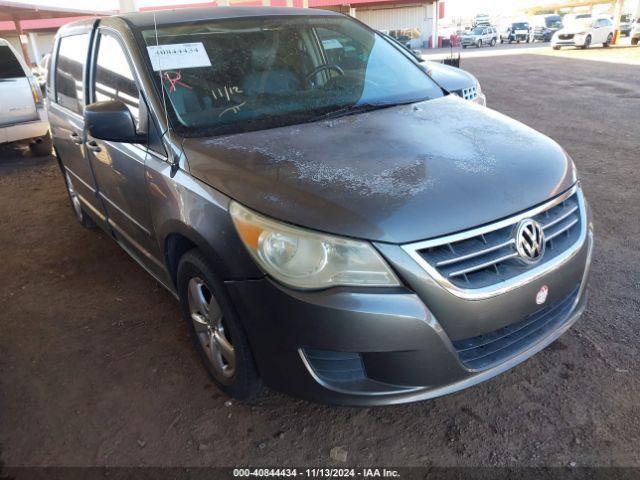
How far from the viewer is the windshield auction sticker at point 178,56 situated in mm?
2596

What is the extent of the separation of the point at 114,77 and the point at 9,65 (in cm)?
596

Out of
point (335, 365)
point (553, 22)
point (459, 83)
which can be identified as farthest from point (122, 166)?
point (553, 22)

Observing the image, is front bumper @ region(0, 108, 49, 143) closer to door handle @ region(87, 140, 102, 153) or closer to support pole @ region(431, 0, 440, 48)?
door handle @ region(87, 140, 102, 153)

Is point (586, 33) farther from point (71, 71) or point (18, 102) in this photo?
point (71, 71)

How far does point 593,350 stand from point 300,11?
263cm

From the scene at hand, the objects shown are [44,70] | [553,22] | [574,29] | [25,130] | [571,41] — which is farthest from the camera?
[553,22]

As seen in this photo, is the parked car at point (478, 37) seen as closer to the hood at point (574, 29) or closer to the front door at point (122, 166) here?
the hood at point (574, 29)

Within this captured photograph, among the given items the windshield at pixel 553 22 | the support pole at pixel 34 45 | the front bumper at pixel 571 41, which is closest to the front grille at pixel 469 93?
the front bumper at pixel 571 41

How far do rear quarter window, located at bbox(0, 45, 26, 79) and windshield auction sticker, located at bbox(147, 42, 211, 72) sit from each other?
624cm

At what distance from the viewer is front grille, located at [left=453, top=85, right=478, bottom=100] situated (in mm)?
5113

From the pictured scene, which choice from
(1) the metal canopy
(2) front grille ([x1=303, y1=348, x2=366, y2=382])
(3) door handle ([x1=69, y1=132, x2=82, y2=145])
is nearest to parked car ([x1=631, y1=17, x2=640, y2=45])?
(1) the metal canopy

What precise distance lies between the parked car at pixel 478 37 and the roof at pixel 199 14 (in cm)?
3552

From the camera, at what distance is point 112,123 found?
7.89 feet

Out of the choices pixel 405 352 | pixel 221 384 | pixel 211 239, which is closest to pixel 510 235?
pixel 405 352
